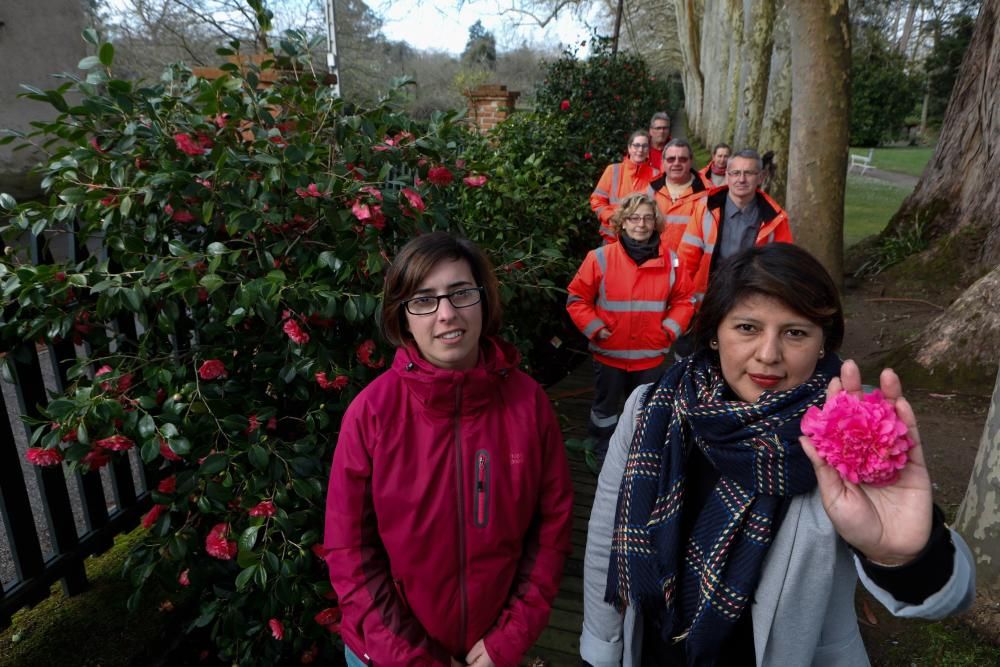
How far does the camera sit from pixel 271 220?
2.04 m

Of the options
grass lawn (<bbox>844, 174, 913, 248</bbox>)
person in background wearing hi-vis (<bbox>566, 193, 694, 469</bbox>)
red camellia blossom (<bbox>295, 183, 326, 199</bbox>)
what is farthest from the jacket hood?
grass lawn (<bbox>844, 174, 913, 248</bbox>)

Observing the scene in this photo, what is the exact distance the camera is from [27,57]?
327 inches

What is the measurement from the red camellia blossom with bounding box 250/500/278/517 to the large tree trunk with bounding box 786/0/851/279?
6165 millimetres

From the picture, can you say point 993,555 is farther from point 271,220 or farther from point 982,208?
point 982,208

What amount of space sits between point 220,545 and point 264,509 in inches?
8.4

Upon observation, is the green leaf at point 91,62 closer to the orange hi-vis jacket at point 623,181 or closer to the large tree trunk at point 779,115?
the orange hi-vis jacket at point 623,181

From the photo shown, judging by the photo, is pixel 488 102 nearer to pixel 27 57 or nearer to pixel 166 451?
pixel 27 57

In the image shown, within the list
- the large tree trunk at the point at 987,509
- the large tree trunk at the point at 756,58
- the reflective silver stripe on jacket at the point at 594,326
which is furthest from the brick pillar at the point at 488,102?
the large tree trunk at the point at 987,509

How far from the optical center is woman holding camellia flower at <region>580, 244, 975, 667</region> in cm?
116

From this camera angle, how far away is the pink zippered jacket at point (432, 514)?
164cm

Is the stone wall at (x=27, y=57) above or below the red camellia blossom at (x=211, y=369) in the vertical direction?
above

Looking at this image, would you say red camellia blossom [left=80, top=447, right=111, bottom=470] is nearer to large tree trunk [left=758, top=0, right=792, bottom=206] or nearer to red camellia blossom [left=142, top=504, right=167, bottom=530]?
red camellia blossom [left=142, top=504, right=167, bottom=530]

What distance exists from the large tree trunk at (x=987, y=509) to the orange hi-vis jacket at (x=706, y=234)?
2.16 m

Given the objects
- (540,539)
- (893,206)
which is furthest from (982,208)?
(893,206)
